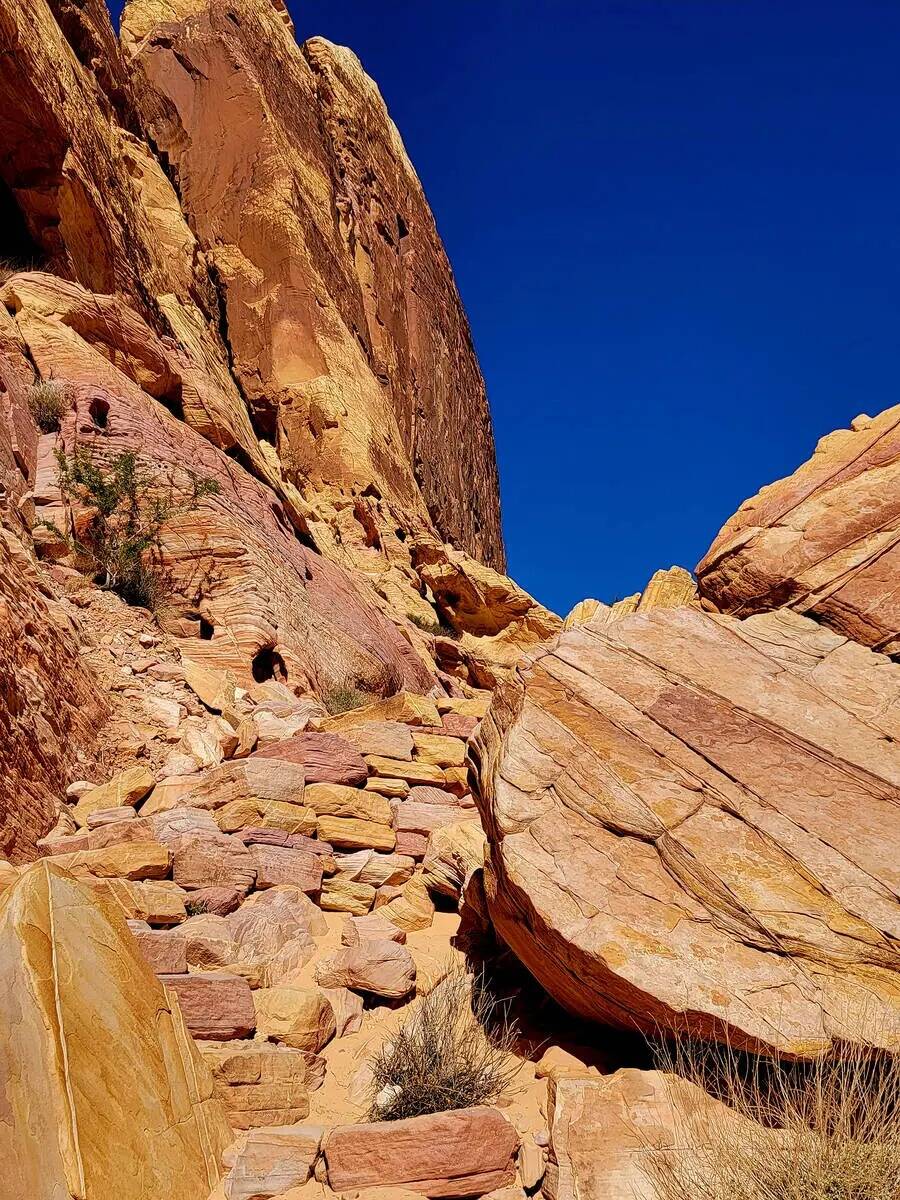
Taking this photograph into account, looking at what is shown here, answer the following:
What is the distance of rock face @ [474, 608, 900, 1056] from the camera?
3477mm

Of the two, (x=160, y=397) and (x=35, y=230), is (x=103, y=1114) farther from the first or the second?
(x=35, y=230)

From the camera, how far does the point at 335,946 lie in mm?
5094

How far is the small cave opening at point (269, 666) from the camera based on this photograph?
35.1 feet

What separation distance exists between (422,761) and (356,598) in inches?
288

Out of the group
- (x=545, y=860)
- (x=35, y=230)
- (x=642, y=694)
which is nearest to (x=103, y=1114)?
(x=545, y=860)

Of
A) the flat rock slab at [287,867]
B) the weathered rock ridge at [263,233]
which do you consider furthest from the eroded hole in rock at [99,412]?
the flat rock slab at [287,867]

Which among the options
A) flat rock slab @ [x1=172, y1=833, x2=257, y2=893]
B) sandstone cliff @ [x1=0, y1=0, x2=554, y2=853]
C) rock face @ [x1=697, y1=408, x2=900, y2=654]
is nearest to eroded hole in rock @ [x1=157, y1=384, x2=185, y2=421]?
sandstone cliff @ [x1=0, y1=0, x2=554, y2=853]

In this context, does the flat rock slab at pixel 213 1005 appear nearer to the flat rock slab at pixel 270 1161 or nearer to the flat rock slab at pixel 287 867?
the flat rock slab at pixel 270 1161

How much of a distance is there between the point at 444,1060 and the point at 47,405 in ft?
33.5

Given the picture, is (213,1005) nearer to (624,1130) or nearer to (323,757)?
(624,1130)

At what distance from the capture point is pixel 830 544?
514 centimetres

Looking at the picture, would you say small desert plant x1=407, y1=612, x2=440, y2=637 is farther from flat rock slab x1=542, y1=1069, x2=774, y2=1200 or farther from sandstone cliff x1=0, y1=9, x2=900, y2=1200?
flat rock slab x1=542, y1=1069, x2=774, y2=1200

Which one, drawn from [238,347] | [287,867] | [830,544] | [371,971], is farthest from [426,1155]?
[238,347]

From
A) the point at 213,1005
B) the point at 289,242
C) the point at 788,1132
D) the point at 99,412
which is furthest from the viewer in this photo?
the point at 289,242
